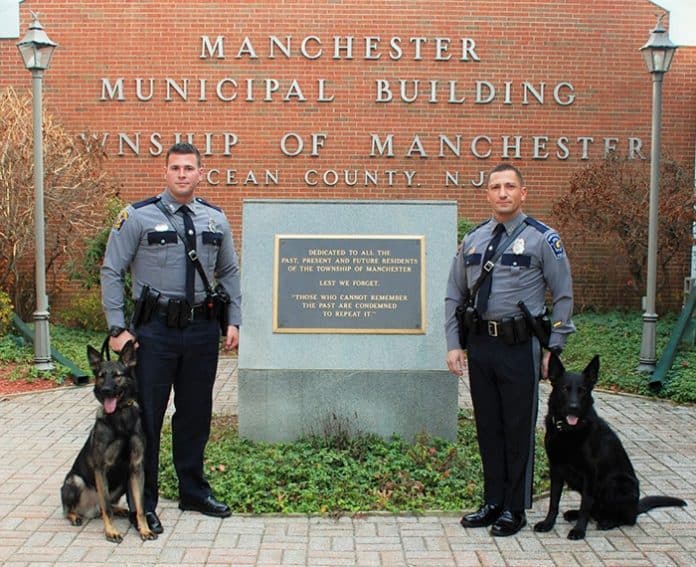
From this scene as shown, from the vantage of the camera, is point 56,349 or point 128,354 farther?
point 56,349

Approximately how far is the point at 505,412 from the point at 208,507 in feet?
5.87

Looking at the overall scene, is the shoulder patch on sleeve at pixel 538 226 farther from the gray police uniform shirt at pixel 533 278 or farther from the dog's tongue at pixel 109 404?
the dog's tongue at pixel 109 404

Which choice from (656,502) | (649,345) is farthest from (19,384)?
(649,345)

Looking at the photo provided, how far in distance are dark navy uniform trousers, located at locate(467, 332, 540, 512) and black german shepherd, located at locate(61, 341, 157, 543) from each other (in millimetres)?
1839

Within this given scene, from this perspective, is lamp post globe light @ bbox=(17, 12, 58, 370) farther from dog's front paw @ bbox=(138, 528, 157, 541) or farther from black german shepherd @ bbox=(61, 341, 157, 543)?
dog's front paw @ bbox=(138, 528, 157, 541)

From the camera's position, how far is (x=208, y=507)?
4.44 meters

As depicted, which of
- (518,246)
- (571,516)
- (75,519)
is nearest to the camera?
(518,246)

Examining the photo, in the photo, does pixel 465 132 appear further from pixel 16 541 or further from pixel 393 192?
pixel 16 541

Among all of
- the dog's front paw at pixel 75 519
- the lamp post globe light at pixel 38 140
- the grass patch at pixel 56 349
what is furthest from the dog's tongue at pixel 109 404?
the lamp post globe light at pixel 38 140

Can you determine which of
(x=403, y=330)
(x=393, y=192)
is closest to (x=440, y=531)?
(x=403, y=330)

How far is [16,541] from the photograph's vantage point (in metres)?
4.05

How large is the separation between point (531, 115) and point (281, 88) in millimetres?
4174

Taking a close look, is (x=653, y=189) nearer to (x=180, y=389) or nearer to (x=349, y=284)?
(x=349, y=284)

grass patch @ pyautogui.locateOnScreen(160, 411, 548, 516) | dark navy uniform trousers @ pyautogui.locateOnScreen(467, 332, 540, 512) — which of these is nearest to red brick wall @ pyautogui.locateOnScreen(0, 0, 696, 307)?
grass patch @ pyautogui.locateOnScreen(160, 411, 548, 516)
